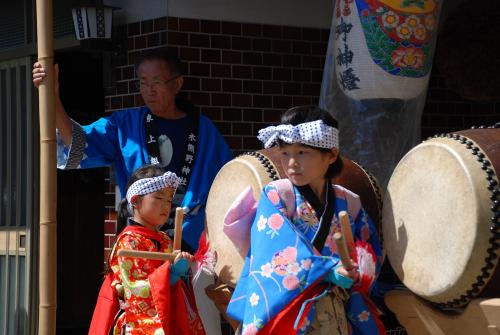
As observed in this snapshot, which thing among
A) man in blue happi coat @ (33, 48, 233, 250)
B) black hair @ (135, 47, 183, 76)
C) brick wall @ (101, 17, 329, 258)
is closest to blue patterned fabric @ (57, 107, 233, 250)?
man in blue happi coat @ (33, 48, 233, 250)

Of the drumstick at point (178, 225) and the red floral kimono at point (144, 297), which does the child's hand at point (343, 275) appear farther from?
the red floral kimono at point (144, 297)

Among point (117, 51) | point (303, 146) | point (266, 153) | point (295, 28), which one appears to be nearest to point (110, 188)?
point (117, 51)

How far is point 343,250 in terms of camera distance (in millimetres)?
3188

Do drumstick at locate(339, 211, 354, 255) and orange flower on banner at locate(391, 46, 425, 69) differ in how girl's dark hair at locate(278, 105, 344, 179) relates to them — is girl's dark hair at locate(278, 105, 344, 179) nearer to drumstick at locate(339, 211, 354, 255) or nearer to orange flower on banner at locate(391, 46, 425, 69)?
drumstick at locate(339, 211, 354, 255)

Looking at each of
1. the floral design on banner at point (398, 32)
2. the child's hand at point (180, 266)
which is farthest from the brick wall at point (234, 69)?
the child's hand at point (180, 266)

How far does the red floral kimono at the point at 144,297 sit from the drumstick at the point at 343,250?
0.85 metres

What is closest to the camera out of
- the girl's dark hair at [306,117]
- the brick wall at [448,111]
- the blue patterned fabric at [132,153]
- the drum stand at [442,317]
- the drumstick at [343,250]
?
the drumstick at [343,250]

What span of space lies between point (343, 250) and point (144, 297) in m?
1.02

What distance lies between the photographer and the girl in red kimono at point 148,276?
3883 millimetres

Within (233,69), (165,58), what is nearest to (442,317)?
(165,58)

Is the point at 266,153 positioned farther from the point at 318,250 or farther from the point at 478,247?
the point at 478,247

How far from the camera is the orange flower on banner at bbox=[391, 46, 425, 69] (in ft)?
14.3

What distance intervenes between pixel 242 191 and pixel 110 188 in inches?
82.5

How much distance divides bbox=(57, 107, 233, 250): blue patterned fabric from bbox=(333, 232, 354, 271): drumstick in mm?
1432
